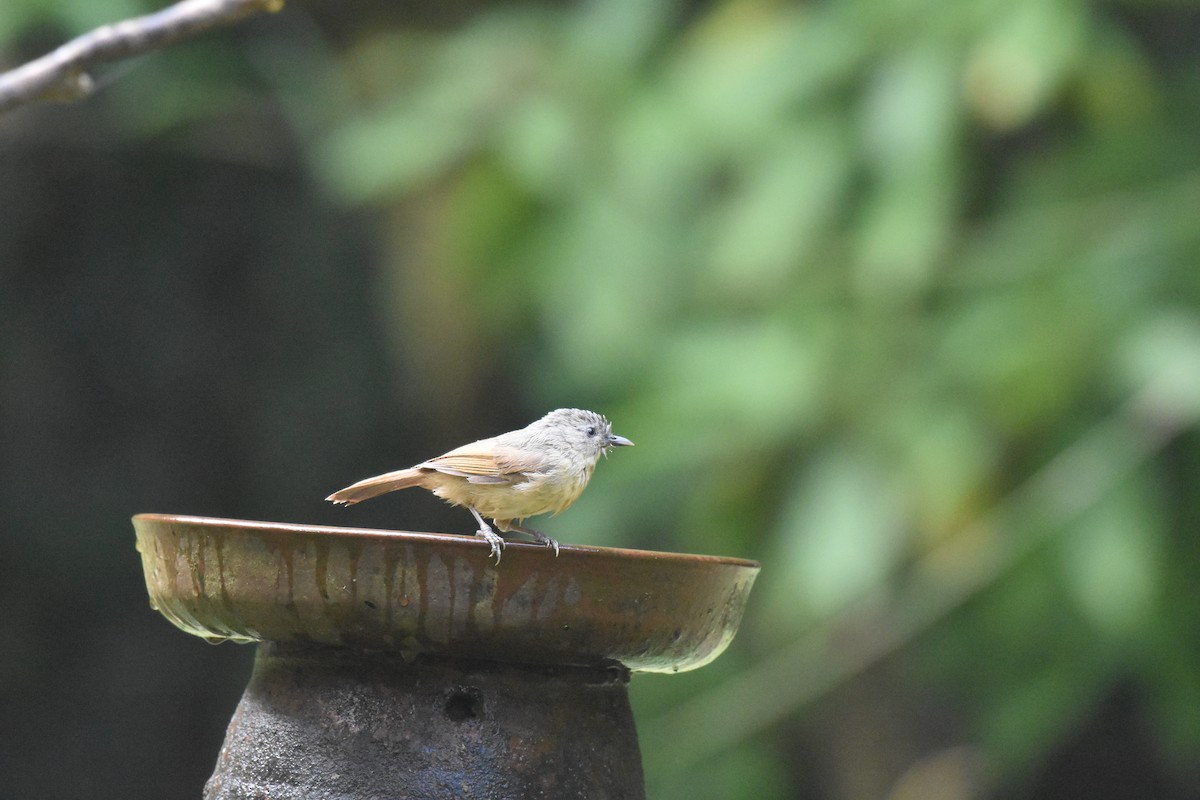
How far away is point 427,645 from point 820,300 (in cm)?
280

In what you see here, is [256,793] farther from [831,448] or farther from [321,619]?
[831,448]

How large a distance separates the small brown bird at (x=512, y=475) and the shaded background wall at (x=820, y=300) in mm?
1824

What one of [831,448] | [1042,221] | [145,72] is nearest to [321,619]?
[831,448]

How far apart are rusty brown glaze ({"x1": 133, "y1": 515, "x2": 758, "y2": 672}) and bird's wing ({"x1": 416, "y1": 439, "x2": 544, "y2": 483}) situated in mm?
422

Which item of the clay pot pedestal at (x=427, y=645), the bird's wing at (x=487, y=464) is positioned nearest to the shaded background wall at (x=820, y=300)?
the bird's wing at (x=487, y=464)

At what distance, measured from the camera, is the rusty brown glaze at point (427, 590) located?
1574mm

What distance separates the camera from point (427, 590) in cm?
158

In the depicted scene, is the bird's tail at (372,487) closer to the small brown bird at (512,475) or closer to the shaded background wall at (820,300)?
the small brown bird at (512,475)

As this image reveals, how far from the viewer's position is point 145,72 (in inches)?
218

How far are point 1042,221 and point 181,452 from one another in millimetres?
4285

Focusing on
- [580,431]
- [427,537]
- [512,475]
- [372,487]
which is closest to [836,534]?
[580,431]

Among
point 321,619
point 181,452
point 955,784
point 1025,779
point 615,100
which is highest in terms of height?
point 615,100

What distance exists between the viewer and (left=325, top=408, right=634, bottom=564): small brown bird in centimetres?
208

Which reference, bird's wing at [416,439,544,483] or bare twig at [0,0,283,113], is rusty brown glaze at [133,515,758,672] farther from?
bare twig at [0,0,283,113]
